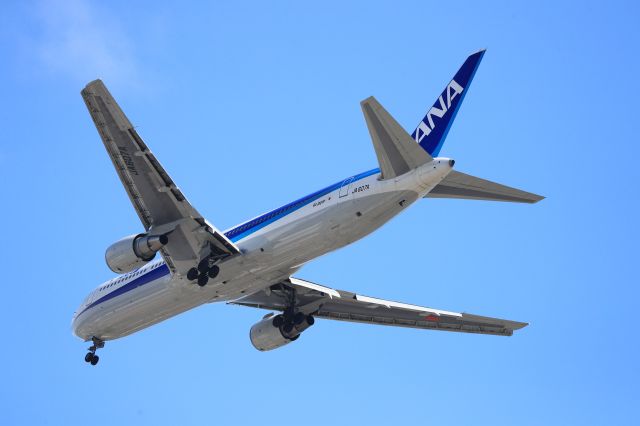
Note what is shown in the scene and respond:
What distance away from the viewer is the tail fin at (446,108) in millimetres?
30641

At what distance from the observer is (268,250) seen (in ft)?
105

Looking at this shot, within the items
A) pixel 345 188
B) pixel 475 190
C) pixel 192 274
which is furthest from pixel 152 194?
pixel 475 190

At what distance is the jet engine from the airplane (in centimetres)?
108

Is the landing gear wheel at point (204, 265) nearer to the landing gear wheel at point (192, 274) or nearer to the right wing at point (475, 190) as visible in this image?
the landing gear wheel at point (192, 274)

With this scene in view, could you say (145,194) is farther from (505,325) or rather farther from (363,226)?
(505,325)

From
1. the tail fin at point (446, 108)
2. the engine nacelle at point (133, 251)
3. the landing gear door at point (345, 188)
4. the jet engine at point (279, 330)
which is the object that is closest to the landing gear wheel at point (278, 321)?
the jet engine at point (279, 330)

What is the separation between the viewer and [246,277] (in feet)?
108

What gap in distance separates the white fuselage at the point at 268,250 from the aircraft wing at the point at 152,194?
0.86 meters

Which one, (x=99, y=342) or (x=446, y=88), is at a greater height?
(x=446, y=88)

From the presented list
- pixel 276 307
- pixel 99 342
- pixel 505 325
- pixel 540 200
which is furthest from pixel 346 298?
pixel 540 200

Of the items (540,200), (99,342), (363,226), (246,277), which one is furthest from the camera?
(99,342)

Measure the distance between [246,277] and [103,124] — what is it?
7000mm

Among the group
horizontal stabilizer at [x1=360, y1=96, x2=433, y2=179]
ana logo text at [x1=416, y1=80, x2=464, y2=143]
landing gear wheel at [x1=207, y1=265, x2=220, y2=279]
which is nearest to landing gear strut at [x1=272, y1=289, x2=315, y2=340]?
landing gear wheel at [x1=207, y1=265, x2=220, y2=279]

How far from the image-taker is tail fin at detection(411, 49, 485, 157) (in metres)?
30.6
